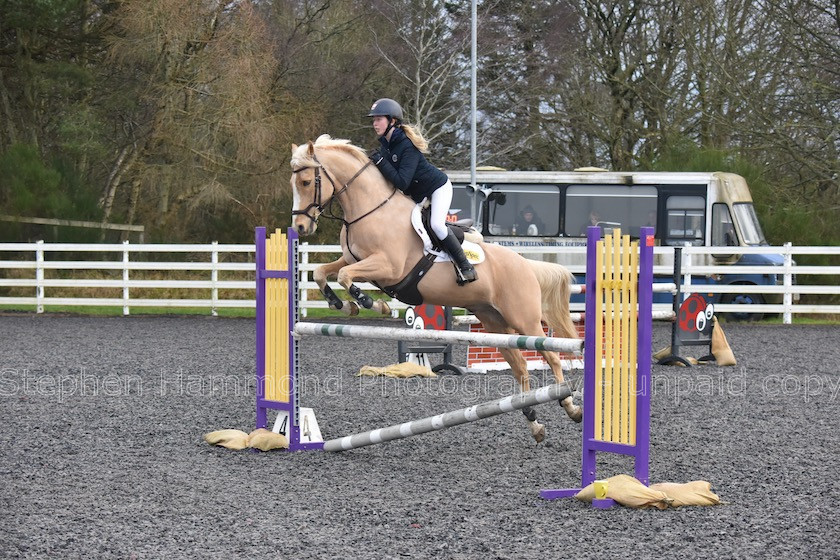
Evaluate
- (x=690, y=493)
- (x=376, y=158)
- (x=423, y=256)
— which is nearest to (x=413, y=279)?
(x=423, y=256)

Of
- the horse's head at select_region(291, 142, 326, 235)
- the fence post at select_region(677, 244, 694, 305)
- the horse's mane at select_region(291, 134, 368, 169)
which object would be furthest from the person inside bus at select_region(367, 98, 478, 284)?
the fence post at select_region(677, 244, 694, 305)

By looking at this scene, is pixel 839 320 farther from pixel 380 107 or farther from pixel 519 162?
pixel 380 107

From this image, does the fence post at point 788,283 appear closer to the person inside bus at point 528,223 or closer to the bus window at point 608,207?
the bus window at point 608,207

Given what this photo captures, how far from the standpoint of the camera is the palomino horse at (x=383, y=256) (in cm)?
618

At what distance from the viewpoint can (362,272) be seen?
6.09 metres

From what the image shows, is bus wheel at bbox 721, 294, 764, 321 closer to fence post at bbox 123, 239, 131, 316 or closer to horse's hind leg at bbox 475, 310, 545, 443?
fence post at bbox 123, 239, 131, 316

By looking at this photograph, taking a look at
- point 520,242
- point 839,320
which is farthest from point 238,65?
point 839,320

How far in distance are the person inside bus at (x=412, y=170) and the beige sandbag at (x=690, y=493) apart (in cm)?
210

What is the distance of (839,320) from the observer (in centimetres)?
1828

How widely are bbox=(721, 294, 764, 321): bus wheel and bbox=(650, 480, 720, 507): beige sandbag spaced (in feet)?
44.0

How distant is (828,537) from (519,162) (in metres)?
22.2

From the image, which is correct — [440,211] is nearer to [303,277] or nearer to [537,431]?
[537,431]

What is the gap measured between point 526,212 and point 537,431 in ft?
42.0

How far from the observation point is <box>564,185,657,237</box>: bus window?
18.5m
